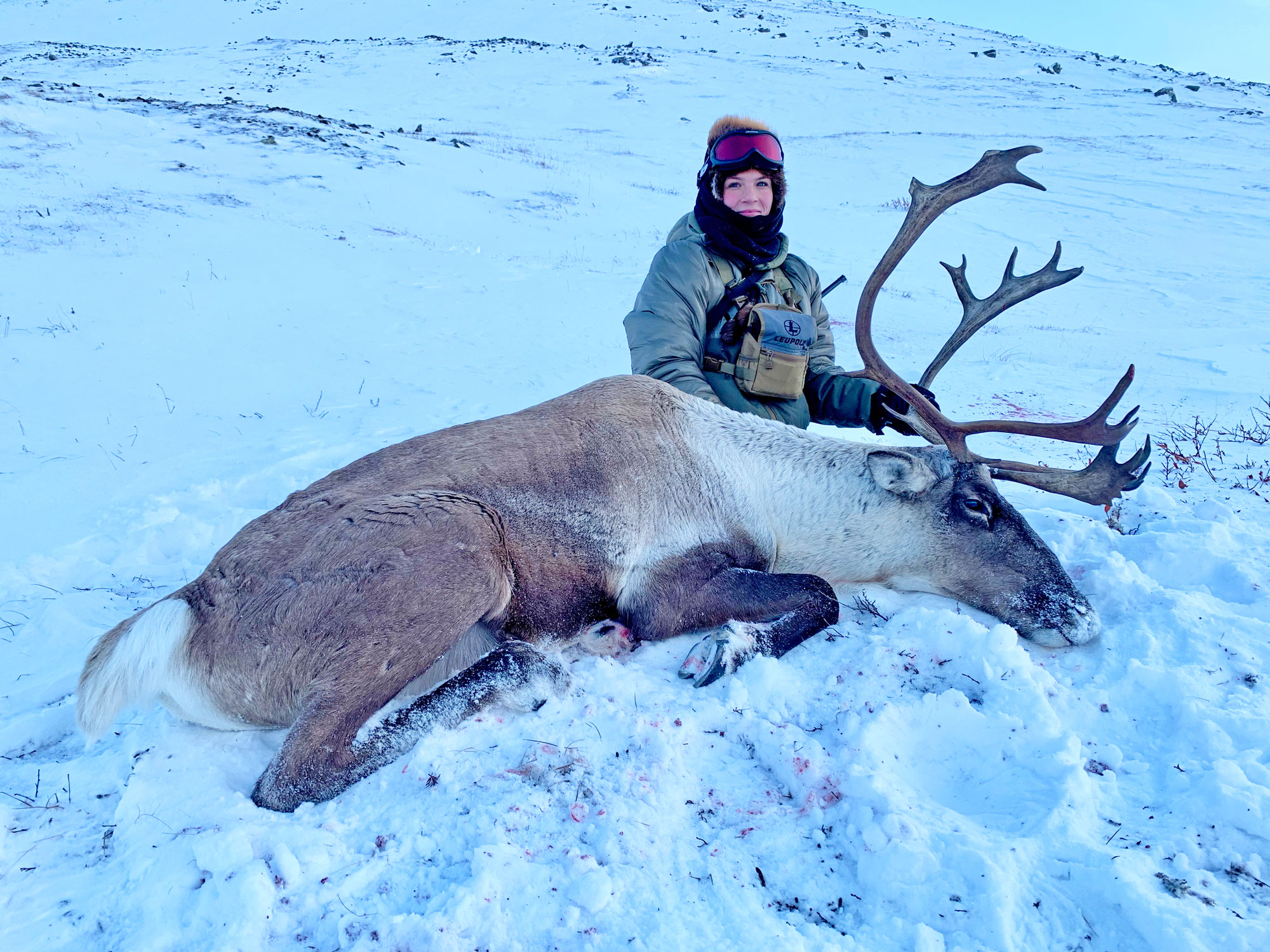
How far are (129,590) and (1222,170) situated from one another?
25.5m

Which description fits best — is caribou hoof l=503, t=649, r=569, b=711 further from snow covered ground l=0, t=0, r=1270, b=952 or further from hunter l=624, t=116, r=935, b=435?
hunter l=624, t=116, r=935, b=435

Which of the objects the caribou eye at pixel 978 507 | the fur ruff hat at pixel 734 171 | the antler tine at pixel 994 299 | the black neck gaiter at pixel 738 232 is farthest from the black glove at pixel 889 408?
the fur ruff hat at pixel 734 171

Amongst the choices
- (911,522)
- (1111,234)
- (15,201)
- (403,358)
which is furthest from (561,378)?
(1111,234)

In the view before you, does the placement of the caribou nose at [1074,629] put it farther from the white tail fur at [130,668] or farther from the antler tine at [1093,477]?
the white tail fur at [130,668]

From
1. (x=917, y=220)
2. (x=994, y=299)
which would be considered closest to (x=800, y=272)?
(x=917, y=220)

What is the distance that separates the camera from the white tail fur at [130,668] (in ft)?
8.64

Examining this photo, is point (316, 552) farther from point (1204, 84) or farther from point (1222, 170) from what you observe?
point (1204, 84)

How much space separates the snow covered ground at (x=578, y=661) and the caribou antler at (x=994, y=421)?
41 centimetres

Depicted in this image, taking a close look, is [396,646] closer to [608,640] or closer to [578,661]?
[578,661]

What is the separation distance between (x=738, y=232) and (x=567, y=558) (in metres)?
2.56

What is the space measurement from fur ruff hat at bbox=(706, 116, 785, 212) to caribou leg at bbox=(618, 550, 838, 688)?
102 inches

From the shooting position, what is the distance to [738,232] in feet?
15.8

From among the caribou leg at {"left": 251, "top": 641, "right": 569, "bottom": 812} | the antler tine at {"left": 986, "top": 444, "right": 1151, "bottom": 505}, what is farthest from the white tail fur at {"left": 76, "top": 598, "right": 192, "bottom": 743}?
the antler tine at {"left": 986, "top": 444, "right": 1151, "bottom": 505}

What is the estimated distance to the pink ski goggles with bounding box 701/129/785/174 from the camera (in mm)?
4805
